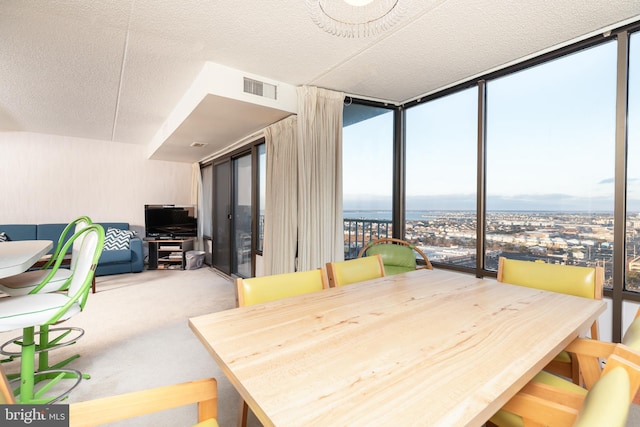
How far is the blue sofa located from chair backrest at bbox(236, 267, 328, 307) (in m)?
4.40

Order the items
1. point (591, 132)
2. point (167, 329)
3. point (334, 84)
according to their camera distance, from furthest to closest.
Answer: point (334, 84) → point (167, 329) → point (591, 132)

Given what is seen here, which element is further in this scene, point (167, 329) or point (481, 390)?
point (167, 329)

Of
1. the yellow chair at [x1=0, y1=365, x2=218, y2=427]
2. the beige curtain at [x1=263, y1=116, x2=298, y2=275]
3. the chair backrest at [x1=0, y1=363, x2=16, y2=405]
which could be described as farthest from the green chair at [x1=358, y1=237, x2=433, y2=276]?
the chair backrest at [x1=0, y1=363, x2=16, y2=405]

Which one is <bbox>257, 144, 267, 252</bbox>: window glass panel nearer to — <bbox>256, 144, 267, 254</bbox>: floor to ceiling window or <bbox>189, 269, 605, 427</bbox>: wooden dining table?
<bbox>256, 144, 267, 254</bbox>: floor to ceiling window

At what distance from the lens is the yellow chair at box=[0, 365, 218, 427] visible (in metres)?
0.68

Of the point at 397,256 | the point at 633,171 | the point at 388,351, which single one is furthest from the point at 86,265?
the point at 633,171

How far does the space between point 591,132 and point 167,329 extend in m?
3.83

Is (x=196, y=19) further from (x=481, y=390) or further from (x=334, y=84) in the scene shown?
(x=481, y=390)

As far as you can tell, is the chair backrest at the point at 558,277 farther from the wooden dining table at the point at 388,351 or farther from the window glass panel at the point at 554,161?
the window glass panel at the point at 554,161

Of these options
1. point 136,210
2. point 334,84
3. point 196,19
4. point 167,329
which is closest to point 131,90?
point 196,19

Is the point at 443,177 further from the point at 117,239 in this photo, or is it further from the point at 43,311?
the point at 117,239

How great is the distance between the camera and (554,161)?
239 centimetres

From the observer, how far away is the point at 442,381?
718 millimetres

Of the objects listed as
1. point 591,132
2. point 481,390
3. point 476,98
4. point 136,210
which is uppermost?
point 476,98
